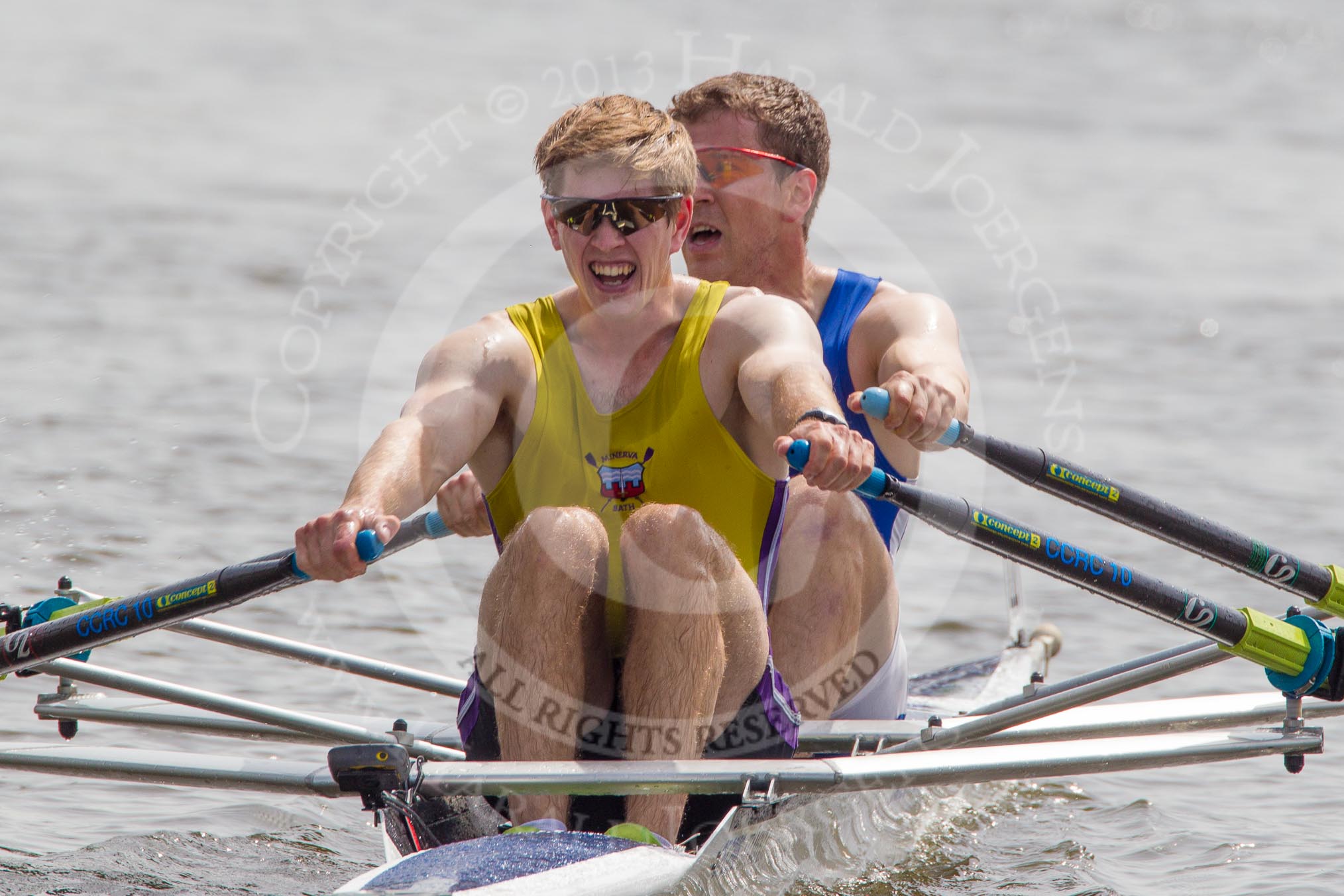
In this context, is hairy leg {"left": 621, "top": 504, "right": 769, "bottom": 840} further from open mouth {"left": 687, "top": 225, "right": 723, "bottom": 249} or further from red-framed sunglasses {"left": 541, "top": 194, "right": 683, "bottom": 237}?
open mouth {"left": 687, "top": 225, "right": 723, "bottom": 249}

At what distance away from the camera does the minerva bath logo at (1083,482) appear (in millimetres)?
3783

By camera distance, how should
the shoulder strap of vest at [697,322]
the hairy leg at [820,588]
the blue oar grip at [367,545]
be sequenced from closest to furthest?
the blue oar grip at [367,545] < the shoulder strap of vest at [697,322] < the hairy leg at [820,588]

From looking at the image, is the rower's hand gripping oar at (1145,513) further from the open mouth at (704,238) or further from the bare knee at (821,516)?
the open mouth at (704,238)

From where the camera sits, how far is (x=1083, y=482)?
381 centimetres

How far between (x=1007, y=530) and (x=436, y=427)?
127 cm

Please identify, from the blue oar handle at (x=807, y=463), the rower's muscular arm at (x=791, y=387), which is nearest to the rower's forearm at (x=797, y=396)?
the rower's muscular arm at (x=791, y=387)

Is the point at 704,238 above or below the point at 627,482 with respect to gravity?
above

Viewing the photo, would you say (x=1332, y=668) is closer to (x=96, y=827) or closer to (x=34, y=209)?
(x=96, y=827)

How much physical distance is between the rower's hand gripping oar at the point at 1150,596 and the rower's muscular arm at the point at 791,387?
0.18 m

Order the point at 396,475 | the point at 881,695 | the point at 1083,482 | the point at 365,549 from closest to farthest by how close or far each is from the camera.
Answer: the point at 365,549 < the point at 396,475 < the point at 1083,482 < the point at 881,695

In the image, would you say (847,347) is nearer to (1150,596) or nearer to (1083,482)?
(1083,482)

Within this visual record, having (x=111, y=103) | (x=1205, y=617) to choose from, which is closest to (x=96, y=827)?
(x=1205, y=617)

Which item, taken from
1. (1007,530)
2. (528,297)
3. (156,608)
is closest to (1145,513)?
(1007,530)

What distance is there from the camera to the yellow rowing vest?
3498mm
